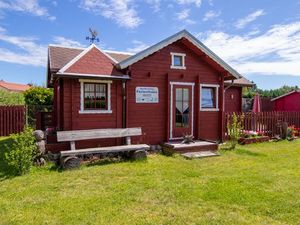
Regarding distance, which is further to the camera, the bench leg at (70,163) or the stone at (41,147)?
the stone at (41,147)

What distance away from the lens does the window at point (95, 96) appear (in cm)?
941

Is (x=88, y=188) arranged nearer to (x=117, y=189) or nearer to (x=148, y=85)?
(x=117, y=189)

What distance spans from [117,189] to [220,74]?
26.1 ft

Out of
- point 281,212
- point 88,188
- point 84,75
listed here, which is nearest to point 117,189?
point 88,188

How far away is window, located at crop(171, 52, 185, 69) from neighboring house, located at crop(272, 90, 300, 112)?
55.4ft

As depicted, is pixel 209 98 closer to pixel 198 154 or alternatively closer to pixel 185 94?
pixel 185 94

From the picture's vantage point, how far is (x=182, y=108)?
37.0 ft

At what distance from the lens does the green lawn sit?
15.2 ft

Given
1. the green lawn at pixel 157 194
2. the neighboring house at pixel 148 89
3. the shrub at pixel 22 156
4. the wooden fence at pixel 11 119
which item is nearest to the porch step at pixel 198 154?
the green lawn at pixel 157 194

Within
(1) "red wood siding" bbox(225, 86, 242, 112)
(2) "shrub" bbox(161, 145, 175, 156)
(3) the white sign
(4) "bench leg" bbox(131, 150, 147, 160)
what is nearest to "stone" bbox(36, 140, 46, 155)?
(4) "bench leg" bbox(131, 150, 147, 160)

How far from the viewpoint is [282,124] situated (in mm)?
14125

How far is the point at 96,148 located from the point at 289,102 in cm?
2199

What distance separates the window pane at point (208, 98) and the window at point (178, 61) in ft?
5.08

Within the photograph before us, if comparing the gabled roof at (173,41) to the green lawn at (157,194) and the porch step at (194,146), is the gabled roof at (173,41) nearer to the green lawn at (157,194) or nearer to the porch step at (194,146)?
the porch step at (194,146)
